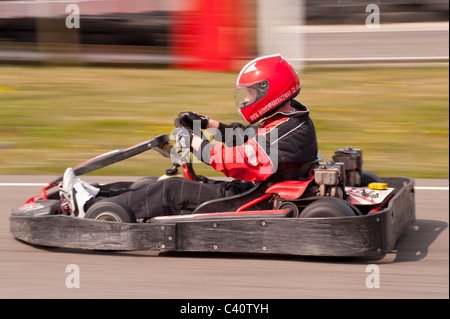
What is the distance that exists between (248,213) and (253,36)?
21.9 ft

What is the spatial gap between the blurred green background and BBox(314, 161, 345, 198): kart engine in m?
2.80

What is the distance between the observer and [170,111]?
982 centimetres

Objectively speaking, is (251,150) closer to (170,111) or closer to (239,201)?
(239,201)

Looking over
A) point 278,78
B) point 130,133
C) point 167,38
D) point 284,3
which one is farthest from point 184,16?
point 278,78

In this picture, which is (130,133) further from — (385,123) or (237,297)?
(237,297)

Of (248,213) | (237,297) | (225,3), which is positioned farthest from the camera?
(225,3)

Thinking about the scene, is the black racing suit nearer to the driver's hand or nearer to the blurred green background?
the driver's hand

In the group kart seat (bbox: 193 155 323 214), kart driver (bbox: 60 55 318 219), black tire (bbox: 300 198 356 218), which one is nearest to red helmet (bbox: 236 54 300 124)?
kart driver (bbox: 60 55 318 219)

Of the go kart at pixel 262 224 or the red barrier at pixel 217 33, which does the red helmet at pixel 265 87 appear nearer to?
the go kart at pixel 262 224

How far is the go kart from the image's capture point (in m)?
4.39

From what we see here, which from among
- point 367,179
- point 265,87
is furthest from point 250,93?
point 367,179

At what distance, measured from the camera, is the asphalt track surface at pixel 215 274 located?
4.13 metres

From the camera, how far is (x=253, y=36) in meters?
10.9

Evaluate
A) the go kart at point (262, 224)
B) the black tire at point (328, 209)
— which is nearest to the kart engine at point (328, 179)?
the go kart at point (262, 224)
